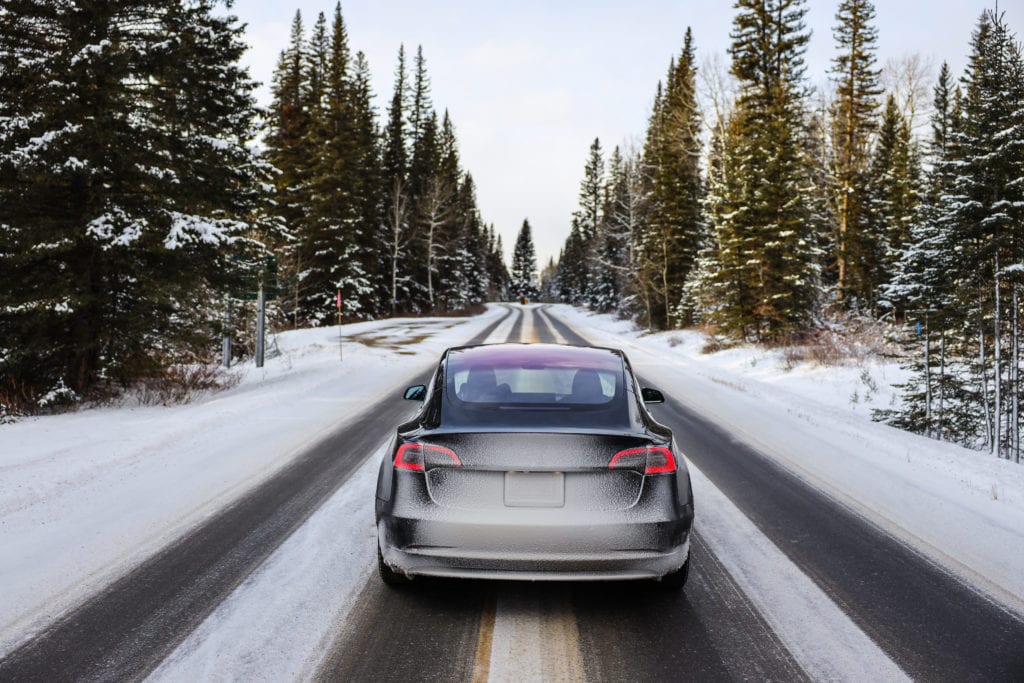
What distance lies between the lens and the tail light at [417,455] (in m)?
3.28

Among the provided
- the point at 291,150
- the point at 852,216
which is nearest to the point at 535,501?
the point at 852,216

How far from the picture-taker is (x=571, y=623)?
337 cm

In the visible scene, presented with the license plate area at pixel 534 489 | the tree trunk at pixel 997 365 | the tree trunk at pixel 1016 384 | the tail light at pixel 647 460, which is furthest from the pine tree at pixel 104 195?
the tree trunk at pixel 1016 384

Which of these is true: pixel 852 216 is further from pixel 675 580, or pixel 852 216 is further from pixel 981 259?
pixel 675 580

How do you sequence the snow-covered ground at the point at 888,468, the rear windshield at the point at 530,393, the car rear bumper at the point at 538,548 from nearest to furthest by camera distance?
the car rear bumper at the point at 538,548 < the rear windshield at the point at 530,393 < the snow-covered ground at the point at 888,468

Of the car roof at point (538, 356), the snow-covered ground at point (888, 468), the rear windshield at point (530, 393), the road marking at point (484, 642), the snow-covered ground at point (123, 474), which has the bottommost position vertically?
the snow-covered ground at point (888, 468)

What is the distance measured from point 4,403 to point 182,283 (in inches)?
121

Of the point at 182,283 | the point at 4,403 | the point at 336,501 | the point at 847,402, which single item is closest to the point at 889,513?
the point at 336,501

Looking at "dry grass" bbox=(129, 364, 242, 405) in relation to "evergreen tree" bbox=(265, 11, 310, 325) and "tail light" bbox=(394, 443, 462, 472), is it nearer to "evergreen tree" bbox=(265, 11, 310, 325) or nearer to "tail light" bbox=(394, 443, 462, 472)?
"tail light" bbox=(394, 443, 462, 472)

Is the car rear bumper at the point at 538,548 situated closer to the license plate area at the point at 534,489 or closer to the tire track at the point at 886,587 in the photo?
the license plate area at the point at 534,489

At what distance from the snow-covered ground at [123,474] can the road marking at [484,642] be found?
231 cm

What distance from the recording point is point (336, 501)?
548 centimetres

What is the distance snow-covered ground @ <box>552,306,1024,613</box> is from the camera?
180 inches

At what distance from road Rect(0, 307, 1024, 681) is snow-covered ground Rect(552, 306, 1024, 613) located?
0.44 m
